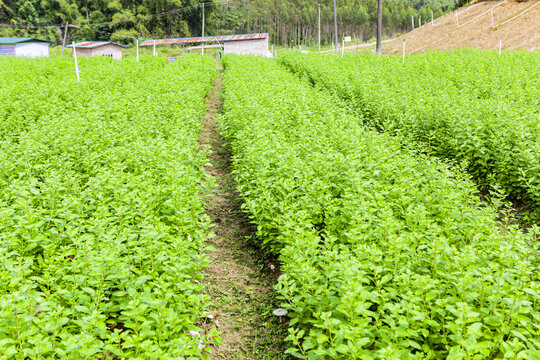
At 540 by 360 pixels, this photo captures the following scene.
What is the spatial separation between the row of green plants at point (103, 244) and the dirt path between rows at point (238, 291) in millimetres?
424

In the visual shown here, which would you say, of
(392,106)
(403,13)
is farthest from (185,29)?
(392,106)

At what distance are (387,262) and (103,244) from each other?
9.19 feet

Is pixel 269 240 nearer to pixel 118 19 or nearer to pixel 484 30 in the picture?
pixel 484 30

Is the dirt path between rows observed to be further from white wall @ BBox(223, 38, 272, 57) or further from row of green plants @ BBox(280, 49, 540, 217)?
white wall @ BBox(223, 38, 272, 57)

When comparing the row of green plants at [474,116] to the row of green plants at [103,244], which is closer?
the row of green plants at [103,244]

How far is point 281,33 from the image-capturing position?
379 ft

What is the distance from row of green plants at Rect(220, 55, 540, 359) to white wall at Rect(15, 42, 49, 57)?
51.9 metres

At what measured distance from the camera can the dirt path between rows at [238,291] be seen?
13.8ft

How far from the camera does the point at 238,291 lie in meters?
5.14

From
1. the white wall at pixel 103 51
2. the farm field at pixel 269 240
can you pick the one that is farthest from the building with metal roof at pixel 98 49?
the farm field at pixel 269 240

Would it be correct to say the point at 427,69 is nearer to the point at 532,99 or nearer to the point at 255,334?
the point at 532,99

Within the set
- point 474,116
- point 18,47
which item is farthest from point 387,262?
point 18,47

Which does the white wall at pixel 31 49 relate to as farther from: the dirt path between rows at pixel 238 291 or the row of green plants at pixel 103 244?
the dirt path between rows at pixel 238 291

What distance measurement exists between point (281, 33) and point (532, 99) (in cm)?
11311
